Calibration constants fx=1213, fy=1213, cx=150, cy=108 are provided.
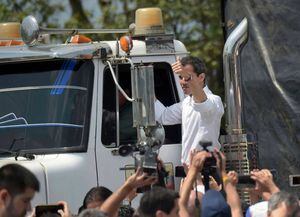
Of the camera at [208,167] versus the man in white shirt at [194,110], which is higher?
the man in white shirt at [194,110]

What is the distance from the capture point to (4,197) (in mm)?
6395

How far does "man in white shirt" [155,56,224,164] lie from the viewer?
9.03 meters

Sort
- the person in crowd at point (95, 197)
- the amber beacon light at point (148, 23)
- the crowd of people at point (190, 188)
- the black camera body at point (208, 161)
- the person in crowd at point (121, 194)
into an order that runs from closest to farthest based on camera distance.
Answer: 1. the crowd of people at point (190, 188)
2. the person in crowd at point (121, 194)
3. the black camera body at point (208, 161)
4. the person in crowd at point (95, 197)
5. the amber beacon light at point (148, 23)

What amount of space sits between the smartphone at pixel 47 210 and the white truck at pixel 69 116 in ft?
3.42

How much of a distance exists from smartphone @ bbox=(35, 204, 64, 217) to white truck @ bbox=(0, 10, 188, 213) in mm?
1043

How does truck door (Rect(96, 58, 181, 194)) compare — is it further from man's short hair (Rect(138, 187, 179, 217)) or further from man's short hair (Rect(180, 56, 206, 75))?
man's short hair (Rect(138, 187, 179, 217))

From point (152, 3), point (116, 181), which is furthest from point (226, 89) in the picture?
point (152, 3)

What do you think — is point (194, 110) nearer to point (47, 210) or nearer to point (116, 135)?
point (116, 135)

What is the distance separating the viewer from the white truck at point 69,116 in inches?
357

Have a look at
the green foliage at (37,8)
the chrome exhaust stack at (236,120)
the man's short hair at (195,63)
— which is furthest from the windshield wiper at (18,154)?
the green foliage at (37,8)

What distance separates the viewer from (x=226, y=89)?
9.27 metres

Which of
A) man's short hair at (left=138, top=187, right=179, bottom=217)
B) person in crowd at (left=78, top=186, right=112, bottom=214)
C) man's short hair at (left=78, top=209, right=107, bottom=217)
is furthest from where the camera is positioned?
person in crowd at (left=78, top=186, right=112, bottom=214)

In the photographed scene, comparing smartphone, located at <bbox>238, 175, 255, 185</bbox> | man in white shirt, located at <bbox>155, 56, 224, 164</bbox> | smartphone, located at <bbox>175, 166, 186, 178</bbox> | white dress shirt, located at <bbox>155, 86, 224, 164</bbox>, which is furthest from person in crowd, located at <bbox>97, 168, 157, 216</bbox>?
white dress shirt, located at <bbox>155, 86, 224, 164</bbox>

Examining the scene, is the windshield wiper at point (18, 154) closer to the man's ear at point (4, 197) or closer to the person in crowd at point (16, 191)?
the person in crowd at point (16, 191)
